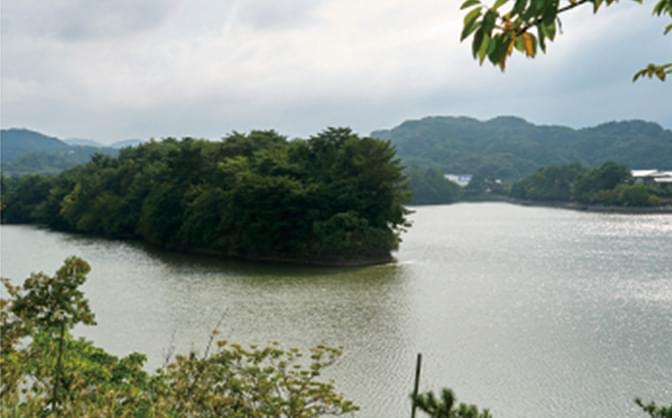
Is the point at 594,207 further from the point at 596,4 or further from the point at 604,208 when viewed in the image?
the point at 596,4

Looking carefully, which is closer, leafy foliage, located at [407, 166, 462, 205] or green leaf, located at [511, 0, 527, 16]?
green leaf, located at [511, 0, 527, 16]

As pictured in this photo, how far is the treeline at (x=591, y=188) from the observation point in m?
57.8

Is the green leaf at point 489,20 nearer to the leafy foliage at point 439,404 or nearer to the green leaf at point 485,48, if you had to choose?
the green leaf at point 485,48

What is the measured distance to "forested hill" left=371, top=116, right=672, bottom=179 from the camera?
115812mm

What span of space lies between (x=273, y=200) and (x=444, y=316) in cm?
1253

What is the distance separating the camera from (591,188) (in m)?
65.1

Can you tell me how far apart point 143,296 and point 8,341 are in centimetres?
1560

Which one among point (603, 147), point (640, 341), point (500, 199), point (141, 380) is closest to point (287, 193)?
point (640, 341)

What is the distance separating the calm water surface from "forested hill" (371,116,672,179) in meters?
87.3

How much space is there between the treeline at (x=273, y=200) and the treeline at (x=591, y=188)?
124ft

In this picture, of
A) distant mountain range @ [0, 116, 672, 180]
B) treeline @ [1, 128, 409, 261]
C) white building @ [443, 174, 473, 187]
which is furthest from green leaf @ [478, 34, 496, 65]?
white building @ [443, 174, 473, 187]

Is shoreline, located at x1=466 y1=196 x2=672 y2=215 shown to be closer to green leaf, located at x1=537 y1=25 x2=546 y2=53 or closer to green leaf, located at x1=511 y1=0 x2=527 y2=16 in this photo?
green leaf, located at x1=537 y1=25 x2=546 y2=53

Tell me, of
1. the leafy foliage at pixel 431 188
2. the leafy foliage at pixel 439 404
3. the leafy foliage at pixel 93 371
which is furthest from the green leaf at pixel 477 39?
the leafy foliage at pixel 431 188

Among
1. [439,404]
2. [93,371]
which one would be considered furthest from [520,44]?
[93,371]
